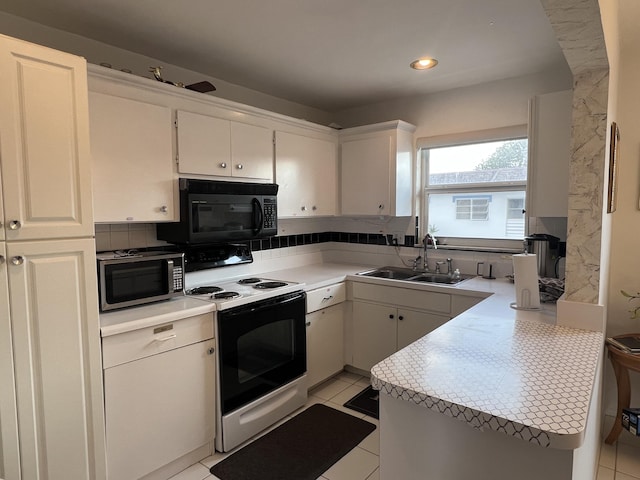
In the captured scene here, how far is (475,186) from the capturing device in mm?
3240

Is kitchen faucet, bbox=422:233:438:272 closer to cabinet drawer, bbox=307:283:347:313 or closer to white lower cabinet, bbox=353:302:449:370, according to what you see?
white lower cabinet, bbox=353:302:449:370

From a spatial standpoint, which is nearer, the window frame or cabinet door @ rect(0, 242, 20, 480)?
cabinet door @ rect(0, 242, 20, 480)

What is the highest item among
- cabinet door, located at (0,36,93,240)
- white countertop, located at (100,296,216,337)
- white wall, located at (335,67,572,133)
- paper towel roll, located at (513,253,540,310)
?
white wall, located at (335,67,572,133)

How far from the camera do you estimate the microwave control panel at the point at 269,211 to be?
285cm

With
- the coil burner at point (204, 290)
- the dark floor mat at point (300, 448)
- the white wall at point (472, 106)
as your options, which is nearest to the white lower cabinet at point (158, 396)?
the dark floor mat at point (300, 448)

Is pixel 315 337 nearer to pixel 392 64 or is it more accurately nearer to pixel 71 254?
pixel 71 254

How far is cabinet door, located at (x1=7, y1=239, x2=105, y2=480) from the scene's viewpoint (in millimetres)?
1493

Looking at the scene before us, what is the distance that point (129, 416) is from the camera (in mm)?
1884

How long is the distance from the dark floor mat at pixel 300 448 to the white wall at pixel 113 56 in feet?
8.08

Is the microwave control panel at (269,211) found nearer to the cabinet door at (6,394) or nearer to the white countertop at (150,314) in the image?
the white countertop at (150,314)

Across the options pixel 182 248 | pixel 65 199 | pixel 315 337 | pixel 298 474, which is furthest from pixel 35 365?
pixel 315 337

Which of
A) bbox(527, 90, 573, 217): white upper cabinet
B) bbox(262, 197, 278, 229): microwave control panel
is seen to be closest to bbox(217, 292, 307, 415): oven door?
bbox(262, 197, 278, 229): microwave control panel

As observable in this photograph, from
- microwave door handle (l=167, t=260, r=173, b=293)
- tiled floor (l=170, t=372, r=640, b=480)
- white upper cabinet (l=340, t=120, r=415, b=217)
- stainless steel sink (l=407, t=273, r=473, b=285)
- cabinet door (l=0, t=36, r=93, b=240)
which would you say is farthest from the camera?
white upper cabinet (l=340, t=120, r=415, b=217)

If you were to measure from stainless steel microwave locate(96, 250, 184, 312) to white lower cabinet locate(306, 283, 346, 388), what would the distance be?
1.00m
